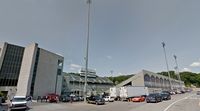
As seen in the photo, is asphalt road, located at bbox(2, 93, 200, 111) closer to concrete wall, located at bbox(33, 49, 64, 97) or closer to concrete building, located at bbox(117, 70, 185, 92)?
concrete wall, located at bbox(33, 49, 64, 97)

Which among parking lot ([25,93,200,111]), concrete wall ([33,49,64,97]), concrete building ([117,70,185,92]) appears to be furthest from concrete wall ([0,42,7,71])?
concrete building ([117,70,185,92])

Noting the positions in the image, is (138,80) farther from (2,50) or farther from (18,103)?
(2,50)

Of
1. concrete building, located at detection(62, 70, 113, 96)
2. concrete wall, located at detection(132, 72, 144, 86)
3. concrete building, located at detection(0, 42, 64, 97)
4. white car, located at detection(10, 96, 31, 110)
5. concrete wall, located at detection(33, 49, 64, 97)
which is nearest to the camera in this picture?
white car, located at detection(10, 96, 31, 110)

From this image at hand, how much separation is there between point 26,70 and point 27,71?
0.87 metres

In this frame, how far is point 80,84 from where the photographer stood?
71750mm

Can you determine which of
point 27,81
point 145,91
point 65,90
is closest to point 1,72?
point 27,81

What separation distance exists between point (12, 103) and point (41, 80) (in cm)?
2766

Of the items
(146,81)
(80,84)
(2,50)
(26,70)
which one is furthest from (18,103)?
(146,81)

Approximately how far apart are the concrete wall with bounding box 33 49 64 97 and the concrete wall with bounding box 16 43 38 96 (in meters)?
2.71

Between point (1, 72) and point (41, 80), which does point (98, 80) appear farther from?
point (1, 72)

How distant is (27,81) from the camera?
144 feet

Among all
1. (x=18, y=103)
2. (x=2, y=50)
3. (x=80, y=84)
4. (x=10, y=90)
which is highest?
(x=2, y=50)

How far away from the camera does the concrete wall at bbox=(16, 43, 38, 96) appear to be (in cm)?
4374

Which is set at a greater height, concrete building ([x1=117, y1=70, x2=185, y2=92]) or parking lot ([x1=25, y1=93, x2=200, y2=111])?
concrete building ([x1=117, y1=70, x2=185, y2=92])
